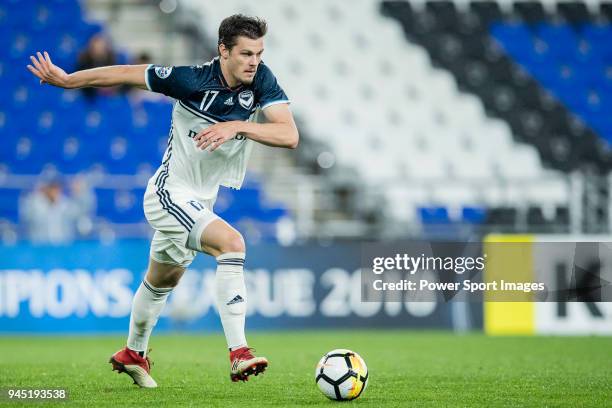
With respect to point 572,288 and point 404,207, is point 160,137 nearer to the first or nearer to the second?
point 404,207

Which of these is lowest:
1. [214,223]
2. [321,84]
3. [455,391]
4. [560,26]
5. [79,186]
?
[455,391]

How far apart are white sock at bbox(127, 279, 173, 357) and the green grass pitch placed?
31 cm

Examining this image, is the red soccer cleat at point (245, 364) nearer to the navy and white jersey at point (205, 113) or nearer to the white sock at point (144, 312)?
the white sock at point (144, 312)

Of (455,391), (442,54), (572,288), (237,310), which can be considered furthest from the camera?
(442,54)

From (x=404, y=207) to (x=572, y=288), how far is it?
2587 mm

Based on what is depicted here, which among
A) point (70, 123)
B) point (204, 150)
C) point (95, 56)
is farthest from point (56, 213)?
point (204, 150)

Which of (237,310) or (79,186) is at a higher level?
(79,186)

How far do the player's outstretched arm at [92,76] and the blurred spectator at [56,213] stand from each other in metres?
7.27

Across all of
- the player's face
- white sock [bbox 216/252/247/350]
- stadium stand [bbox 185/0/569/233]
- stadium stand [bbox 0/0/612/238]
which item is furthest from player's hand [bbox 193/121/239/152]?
stadium stand [bbox 185/0/569/233]

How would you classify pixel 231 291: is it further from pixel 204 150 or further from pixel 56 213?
pixel 56 213

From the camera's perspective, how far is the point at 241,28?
21.2ft

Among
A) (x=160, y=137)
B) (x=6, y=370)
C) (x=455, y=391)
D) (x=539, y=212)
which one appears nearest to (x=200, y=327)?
(x=160, y=137)

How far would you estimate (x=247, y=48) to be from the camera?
6.45 metres

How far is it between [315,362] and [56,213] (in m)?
5.69
